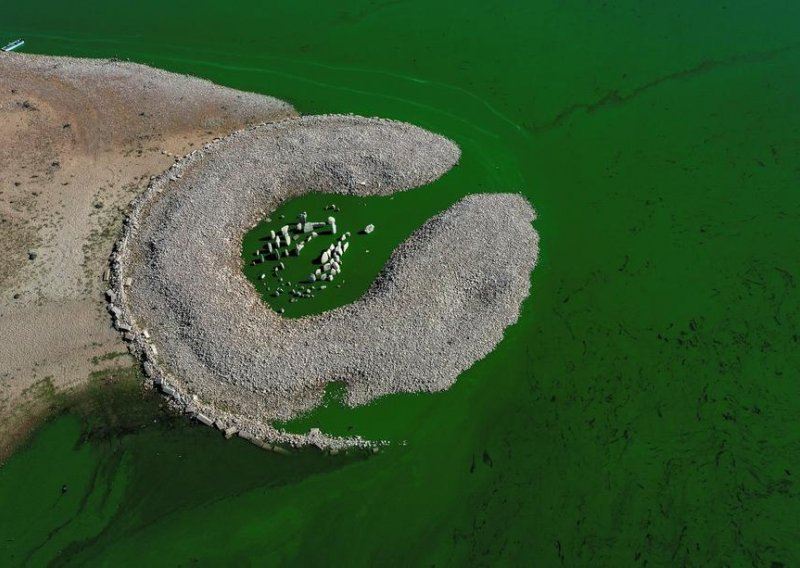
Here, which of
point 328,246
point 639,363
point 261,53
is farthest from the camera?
point 261,53

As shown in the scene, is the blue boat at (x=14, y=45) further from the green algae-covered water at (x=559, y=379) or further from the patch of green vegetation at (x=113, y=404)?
the patch of green vegetation at (x=113, y=404)

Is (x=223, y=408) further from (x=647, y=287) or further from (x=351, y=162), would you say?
(x=647, y=287)

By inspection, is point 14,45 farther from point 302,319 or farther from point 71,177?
point 302,319

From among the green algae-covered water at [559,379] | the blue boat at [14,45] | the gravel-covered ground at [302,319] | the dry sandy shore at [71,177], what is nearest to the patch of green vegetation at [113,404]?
the green algae-covered water at [559,379]

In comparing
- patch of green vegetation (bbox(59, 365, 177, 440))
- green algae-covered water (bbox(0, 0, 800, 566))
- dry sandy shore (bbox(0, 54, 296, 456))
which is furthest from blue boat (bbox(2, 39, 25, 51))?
patch of green vegetation (bbox(59, 365, 177, 440))

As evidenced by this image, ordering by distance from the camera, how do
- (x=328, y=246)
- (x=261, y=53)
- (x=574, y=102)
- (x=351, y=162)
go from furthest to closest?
(x=261, y=53) < (x=574, y=102) < (x=351, y=162) < (x=328, y=246)

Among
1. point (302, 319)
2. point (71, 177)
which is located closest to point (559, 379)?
point (302, 319)

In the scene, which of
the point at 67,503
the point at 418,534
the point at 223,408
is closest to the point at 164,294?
the point at 223,408

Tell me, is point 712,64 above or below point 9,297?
above
